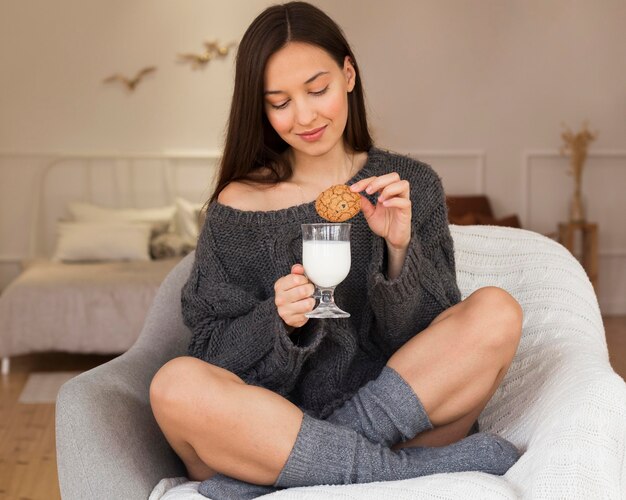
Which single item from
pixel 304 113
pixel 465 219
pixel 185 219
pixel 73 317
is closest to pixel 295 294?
pixel 304 113

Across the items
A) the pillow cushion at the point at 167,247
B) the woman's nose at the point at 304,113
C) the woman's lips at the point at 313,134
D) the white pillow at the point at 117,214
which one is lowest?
the pillow cushion at the point at 167,247

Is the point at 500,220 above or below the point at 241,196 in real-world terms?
below

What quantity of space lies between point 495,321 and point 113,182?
4.77 m

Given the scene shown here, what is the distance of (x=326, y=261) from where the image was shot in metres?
1.67

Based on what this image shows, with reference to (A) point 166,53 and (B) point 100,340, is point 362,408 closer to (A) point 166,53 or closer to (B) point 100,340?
(B) point 100,340

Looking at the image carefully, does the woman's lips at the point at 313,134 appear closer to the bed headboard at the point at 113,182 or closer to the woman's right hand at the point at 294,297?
the woman's right hand at the point at 294,297

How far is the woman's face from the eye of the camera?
1902 millimetres

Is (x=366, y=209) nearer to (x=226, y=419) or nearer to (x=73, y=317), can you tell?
(x=226, y=419)

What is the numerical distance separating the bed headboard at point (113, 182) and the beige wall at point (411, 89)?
78mm

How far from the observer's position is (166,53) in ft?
20.4

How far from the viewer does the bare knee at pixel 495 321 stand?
1759 millimetres

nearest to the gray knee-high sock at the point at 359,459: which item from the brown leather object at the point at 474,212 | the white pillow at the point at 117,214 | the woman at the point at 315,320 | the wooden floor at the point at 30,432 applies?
the woman at the point at 315,320

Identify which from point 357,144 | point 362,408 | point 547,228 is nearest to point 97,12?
point 547,228

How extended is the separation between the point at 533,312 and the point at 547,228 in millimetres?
4599
